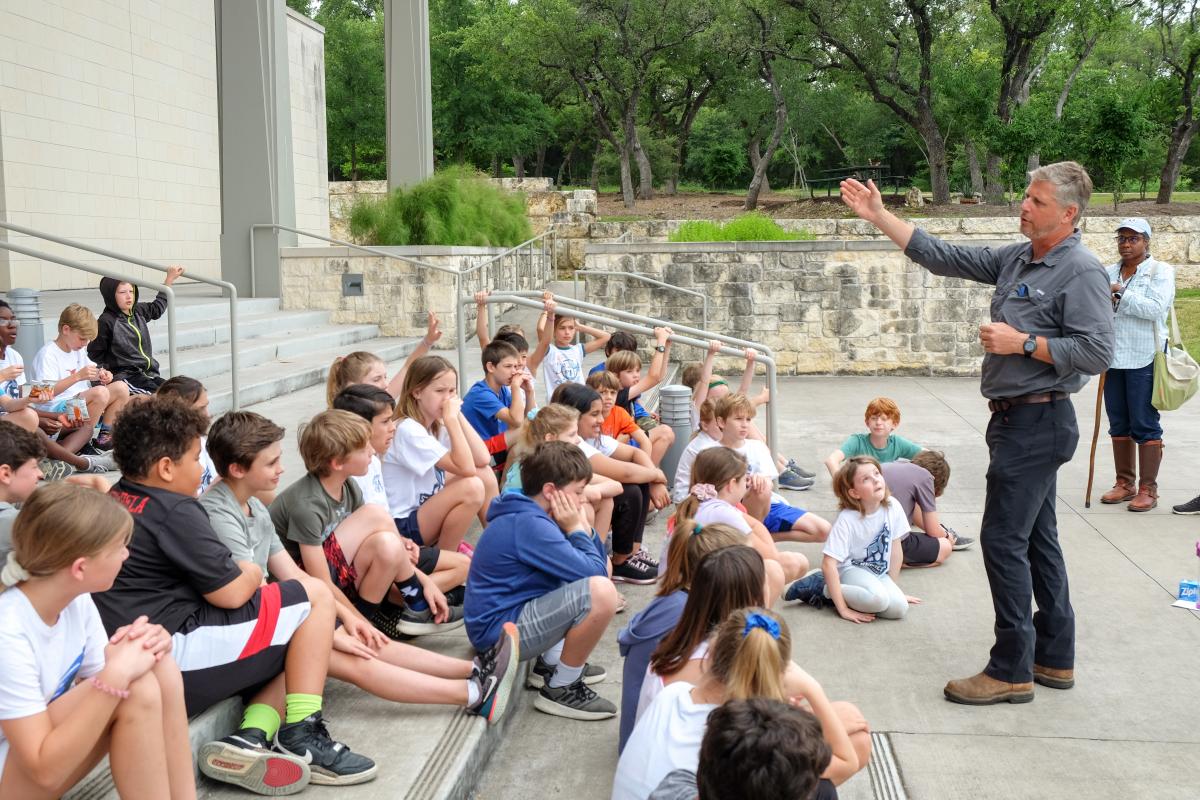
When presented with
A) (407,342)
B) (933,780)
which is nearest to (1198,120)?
(407,342)

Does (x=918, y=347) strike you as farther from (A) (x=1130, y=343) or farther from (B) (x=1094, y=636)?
(B) (x=1094, y=636)

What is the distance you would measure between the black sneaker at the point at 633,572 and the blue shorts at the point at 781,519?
68 cm

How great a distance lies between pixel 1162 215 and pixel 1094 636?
726 inches

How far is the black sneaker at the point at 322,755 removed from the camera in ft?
9.43

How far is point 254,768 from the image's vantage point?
2.81 meters

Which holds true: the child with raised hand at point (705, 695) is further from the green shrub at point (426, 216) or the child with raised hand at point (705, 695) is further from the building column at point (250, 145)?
the green shrub at point (426, 216)

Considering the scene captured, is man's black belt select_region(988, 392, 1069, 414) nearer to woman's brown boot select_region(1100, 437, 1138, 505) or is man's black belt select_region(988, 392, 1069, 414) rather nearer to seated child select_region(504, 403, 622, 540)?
seated child select_region(504, 403, 622, 540)

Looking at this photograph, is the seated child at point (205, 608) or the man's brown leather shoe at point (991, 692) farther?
the man's brown leather shoe at point (991, 692)

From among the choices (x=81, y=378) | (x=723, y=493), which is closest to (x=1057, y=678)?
(x=723, y=493)

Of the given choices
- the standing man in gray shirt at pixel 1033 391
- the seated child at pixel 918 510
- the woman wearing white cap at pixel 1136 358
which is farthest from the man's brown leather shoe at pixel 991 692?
the woman wearing white cap at pixel 1136 358

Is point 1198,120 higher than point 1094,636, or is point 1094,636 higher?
point 1198,120

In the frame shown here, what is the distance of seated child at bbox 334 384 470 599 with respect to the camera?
4105mm

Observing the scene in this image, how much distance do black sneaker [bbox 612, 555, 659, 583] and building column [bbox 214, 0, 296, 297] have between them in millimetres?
7787

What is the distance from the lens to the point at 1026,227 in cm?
381
